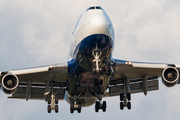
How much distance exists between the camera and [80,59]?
25.9 metres

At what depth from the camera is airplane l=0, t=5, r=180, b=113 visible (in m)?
24.5

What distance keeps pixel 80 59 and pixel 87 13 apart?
3.42 m

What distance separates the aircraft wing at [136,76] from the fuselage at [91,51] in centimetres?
219

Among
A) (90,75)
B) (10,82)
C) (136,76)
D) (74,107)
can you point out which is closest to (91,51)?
(90,75)

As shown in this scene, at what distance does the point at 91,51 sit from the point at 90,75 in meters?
3.04

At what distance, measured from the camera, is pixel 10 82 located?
90.6ft

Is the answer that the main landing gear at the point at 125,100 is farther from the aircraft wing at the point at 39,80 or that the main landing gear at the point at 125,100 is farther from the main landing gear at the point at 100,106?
the aircraft wing at the point at 39,80

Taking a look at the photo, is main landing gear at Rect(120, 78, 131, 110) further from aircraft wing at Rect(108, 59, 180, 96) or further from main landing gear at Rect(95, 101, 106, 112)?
main landing gear at Rect(95, 101, 106, 112)

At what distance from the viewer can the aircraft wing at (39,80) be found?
2881cm

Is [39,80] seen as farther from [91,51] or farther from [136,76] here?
[136,76]

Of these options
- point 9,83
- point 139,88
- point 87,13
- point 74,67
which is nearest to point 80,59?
point 74,67

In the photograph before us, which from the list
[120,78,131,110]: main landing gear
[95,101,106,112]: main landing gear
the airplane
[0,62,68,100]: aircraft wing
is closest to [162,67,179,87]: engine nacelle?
the airplane

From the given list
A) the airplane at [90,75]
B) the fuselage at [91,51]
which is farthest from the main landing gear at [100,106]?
the fuselage at [91,51]

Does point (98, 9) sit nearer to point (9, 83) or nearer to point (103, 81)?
point (103, 81)
